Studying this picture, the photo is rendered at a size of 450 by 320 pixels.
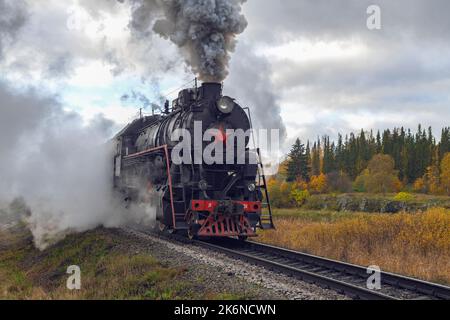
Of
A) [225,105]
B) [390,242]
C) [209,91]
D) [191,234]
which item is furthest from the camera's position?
[209,91]

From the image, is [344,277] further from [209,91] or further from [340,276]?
A: [209,91]

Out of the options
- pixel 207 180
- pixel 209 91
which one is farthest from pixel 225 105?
pixel 207 180

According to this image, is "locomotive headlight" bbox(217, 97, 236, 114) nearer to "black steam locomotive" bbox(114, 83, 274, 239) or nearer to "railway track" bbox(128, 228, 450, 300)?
"black steam locomotive" bbox(114, 83, 274, 239)

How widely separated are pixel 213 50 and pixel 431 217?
26.6 feet

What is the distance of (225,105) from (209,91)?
0.80 meters

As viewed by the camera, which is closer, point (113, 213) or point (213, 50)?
point (213, 50)

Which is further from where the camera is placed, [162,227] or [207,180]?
[162,227]

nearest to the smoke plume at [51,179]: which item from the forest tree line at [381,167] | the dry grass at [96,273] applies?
the dry grass at [96,273]

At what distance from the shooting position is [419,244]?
1168 centimetres

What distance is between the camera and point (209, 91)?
13.6 m

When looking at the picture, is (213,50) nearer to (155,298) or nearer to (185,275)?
(185,275)

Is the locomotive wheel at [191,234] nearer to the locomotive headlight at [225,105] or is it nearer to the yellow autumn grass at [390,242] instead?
the yellow autumn grass at [390,242]

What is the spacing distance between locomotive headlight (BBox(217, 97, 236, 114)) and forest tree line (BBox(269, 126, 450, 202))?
145 feet
